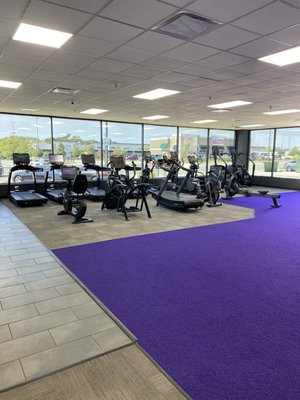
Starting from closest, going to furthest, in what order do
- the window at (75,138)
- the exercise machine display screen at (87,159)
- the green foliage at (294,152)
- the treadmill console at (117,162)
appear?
the treadmill console at (117,162) → the exercise machine display screen at (87,159) → the window at (75,138) → the green foliage at (294,152)

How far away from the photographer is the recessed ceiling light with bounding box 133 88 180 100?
627cm

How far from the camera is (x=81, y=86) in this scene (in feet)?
19.5

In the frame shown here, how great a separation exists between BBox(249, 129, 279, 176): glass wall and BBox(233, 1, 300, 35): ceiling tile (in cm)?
1172

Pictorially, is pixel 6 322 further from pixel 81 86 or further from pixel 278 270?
pixel 81 86

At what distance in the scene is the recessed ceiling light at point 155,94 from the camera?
20.6 ft

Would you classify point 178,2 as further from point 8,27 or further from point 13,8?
point 8,27

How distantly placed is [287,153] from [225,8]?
→ 12.3 metres

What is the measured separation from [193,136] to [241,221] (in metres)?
8.40

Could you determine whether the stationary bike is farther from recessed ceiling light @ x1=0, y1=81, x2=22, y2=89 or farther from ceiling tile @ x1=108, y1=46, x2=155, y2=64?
ceiling tile @ x1=108, y1=46, x2=155, y2=64

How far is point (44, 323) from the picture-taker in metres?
2.68

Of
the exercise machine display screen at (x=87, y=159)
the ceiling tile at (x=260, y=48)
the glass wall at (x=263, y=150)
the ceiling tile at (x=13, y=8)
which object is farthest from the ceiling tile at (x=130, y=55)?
the glass wall at (x=263, y=150)

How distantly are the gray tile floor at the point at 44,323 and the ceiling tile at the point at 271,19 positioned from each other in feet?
10.5

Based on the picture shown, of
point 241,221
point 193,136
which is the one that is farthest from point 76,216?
point 193,136

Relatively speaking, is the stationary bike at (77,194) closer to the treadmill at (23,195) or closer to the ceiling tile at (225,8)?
the treadmill at (23,195)
